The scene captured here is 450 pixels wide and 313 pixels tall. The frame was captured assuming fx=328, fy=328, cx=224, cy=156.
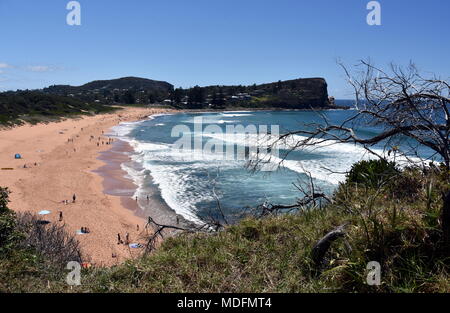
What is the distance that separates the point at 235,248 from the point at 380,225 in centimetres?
162

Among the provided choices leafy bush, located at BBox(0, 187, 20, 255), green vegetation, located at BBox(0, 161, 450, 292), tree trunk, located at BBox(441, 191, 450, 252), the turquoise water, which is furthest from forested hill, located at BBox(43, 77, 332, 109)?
tree trunk, located at BBox(441, 191, 450, 252)

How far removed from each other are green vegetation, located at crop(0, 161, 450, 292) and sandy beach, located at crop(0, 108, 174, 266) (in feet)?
8.40

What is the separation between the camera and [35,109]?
64875 millimetres

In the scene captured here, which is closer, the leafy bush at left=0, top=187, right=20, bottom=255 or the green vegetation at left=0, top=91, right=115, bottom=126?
the leafy bush at left=0, top=187, right=20, bottom=255

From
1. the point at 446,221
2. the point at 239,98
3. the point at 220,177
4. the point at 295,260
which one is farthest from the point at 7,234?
the point at 239,98

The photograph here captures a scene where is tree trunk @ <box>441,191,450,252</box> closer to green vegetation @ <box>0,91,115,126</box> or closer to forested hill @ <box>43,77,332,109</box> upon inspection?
green vegetation @ <box>0,91,115,126</box>

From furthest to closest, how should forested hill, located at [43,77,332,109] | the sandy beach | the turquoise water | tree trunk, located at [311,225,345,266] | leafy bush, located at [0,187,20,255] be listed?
forested hill, located at [43,77,332,109] → the turquoise water → the sandy beach → leafy bush, located at [0,187,20,255] → tree trunk, located at [311,225,345,266]

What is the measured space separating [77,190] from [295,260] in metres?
19.2

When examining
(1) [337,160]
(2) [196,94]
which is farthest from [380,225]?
(2) [196,94]

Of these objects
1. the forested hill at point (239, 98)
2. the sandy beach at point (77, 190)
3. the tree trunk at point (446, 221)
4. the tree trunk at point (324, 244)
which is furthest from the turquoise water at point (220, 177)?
the forested hill at point (239, 98)

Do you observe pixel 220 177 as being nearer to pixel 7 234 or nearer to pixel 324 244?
pixel 7 234

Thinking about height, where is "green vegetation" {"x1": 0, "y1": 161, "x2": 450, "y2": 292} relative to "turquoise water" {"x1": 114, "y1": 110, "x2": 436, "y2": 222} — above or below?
above

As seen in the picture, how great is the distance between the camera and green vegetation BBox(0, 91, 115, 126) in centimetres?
5262

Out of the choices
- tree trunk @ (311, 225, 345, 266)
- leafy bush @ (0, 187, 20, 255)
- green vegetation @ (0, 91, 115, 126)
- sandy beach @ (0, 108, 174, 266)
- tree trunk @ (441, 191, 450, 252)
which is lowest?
sandy beach @ (0, 108, 174, 266)
